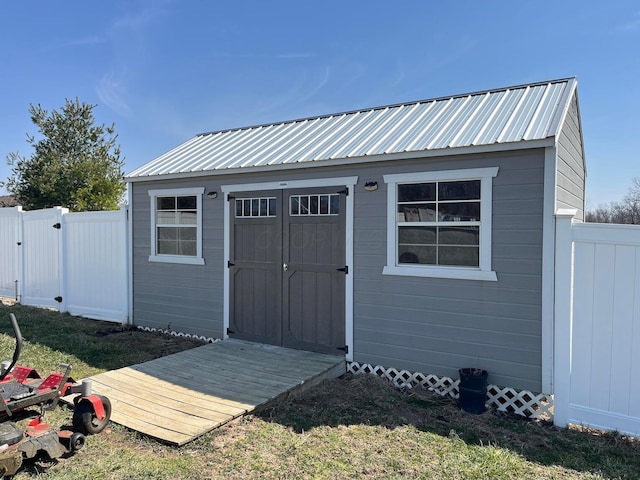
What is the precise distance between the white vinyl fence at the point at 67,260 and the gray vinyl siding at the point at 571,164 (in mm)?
6966

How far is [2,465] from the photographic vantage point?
256 cm

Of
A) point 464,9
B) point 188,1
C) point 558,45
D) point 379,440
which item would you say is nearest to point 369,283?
point 379,440

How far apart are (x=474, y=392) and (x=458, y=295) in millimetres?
1012

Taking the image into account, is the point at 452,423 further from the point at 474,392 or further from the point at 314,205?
the point at 314,205

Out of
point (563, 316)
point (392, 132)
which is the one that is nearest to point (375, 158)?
point (392, 132)

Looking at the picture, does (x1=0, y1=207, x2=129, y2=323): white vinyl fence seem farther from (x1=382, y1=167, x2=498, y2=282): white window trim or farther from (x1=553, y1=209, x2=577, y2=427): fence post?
(x1=553, y1=209, x2=577, y2=427): fence post

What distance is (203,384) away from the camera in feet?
15.3

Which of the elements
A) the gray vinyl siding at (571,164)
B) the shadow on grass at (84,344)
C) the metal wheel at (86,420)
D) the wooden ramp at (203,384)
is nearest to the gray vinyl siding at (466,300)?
the gray vinyl siding at (571,164)

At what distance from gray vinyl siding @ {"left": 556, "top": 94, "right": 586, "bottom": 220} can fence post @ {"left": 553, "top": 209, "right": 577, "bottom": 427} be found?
2.59 feet

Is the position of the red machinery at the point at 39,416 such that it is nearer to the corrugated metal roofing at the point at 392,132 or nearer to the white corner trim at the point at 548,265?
the corrugated metal roofing at the point at 392,132

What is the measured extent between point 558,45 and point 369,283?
22.4 feet

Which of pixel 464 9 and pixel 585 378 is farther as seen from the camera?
pixel 464 9

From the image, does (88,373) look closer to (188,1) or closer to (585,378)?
(585,378)

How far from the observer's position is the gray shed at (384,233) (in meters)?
4.35
